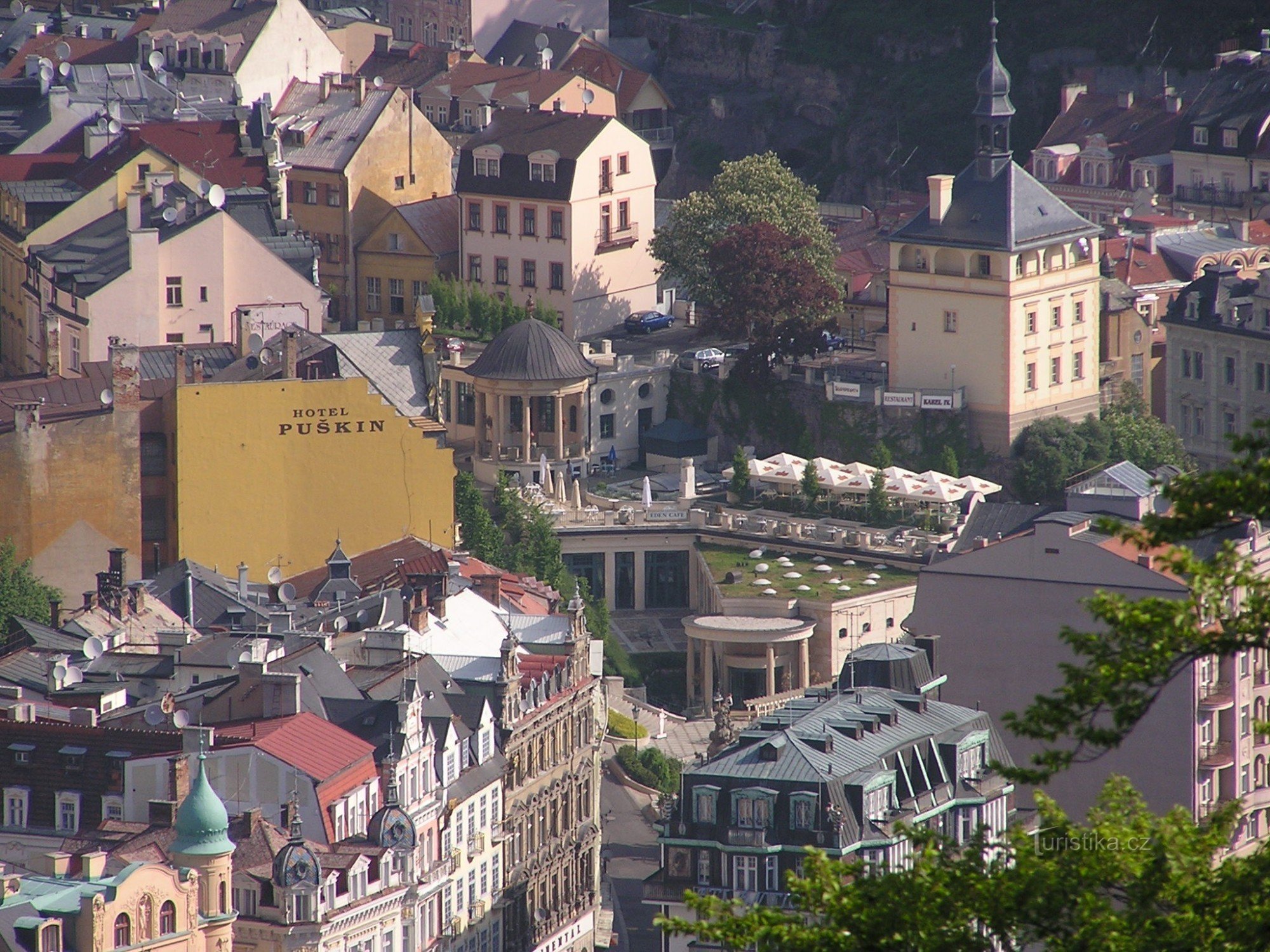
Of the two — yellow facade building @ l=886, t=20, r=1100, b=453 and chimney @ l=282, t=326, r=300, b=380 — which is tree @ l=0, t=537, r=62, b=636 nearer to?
chimney @ l=282, t=326, r=300, b=380

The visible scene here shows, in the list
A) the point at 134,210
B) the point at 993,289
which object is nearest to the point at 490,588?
the point at 134,210

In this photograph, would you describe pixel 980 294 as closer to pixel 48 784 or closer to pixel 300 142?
pixel 300 142

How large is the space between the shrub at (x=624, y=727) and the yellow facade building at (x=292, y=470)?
10.1 meters

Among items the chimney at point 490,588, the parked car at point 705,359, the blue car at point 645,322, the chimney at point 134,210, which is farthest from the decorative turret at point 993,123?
the chimney at point 490,588

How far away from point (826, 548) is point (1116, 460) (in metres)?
14.1

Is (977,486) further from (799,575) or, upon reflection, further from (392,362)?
(392,362)

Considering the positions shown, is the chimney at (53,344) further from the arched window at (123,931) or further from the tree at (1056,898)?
the tree at (1056,898)

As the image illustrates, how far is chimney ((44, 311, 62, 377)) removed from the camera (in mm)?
144375

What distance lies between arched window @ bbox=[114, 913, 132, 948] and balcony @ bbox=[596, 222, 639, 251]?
3724 inches

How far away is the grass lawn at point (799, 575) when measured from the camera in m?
140

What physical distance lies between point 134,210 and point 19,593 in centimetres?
3532

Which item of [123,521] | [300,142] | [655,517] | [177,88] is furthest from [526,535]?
[177,88]

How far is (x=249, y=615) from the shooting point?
113125mm

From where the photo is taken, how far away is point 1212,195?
188 m
